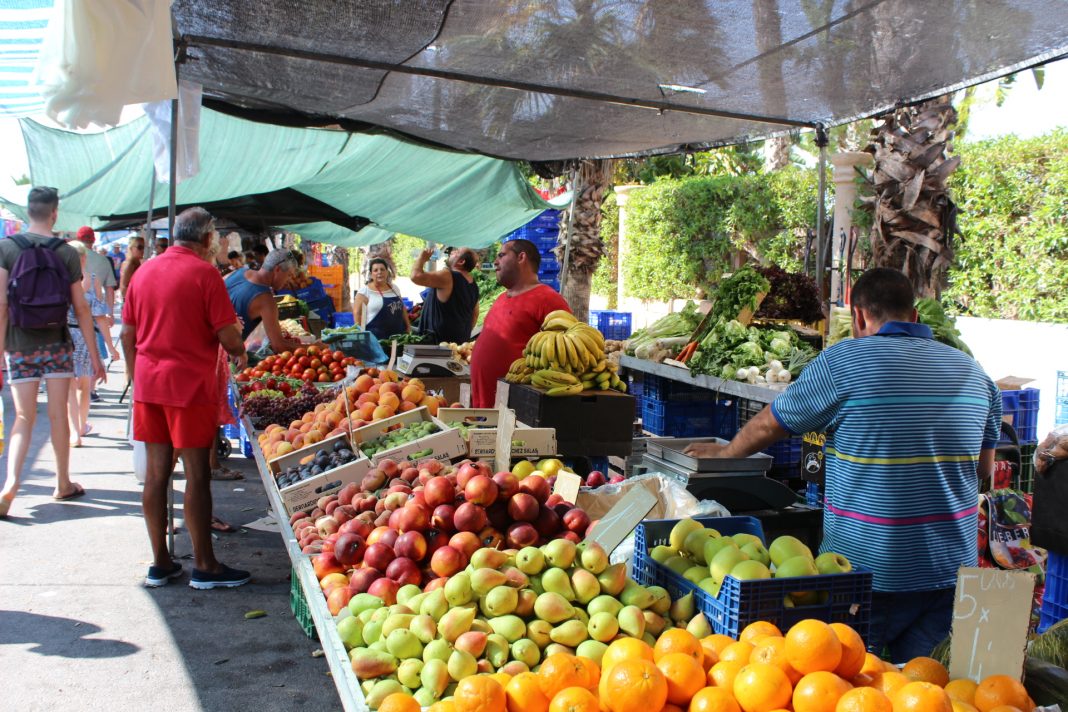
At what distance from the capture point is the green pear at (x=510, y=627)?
2195 millimetres

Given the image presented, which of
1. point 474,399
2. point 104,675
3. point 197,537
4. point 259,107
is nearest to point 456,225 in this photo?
point 259,107

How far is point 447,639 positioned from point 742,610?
0.78m

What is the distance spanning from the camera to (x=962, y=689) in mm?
1867

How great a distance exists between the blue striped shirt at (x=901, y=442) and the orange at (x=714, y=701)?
54.1 inches

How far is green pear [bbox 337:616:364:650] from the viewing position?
2.39 metres

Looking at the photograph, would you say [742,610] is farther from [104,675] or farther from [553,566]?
[104,675]

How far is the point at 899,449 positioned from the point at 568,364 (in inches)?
86.6

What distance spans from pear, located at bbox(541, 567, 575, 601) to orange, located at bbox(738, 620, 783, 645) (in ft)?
1.64

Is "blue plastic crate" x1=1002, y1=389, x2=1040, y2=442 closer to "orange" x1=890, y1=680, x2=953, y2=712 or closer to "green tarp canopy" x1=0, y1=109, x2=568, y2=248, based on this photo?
"orange" x1=890, y1=680, x2=953, y2=712

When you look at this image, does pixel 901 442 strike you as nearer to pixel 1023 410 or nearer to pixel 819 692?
pixel 819 692

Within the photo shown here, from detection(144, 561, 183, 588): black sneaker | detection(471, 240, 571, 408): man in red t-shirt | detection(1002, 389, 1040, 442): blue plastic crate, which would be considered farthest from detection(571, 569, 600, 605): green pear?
detection(144, 561, 183, 588): black sneaker

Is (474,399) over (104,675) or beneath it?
over

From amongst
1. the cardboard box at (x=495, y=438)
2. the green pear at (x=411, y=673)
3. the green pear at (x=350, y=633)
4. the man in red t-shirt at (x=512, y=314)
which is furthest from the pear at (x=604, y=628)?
the man in red t-shirt at (x=512, y=314)

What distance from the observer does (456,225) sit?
38.3ft
